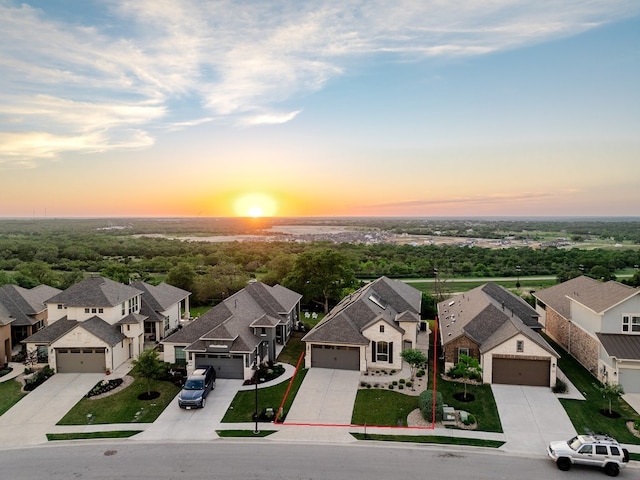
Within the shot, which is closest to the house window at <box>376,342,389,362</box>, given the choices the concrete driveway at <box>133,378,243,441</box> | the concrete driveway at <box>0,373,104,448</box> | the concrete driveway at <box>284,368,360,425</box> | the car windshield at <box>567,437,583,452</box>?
the concrete driveway at <box>284,368,360,425</box>

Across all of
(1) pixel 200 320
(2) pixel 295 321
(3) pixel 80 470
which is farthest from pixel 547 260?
(3) pixel 80 470

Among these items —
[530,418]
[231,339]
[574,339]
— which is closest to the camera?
[530,418]

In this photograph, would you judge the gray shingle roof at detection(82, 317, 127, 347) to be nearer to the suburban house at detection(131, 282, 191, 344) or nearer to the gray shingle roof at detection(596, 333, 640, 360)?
the suburban house at detection(131, 282, 191, 344)

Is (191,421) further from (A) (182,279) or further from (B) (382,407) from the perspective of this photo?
(A) (182,279)

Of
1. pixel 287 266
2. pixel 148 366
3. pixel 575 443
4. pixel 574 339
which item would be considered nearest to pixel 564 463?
pixel 575 443

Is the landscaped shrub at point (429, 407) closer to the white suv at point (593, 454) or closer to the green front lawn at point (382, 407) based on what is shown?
the green front lawn at point (382, 407)

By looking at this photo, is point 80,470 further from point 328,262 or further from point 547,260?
point 547,260
